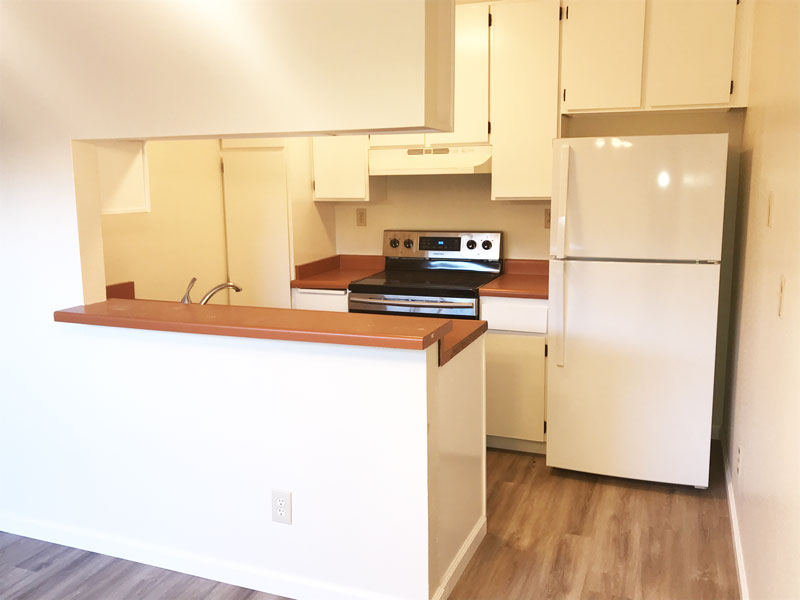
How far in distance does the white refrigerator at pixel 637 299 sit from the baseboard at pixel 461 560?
81 centimetres

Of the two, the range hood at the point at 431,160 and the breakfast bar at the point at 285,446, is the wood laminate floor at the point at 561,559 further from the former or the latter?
the range hood at the point at 431,160

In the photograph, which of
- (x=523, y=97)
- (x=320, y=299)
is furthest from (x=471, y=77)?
(x=320, y=299)

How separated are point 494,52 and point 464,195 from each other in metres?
0.86

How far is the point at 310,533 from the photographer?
7.63 ft

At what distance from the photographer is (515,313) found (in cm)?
351

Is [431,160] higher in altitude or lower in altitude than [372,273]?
higher

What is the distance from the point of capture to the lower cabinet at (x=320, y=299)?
3.86m

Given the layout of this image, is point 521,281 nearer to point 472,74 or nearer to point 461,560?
point 472,74

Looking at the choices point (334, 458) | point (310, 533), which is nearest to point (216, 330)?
point (334, 458)

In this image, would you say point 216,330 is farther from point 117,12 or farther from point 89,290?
point 117,12

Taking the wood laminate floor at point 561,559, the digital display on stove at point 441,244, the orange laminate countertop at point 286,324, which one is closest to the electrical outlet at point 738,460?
the wood laminate floor at point 561,559

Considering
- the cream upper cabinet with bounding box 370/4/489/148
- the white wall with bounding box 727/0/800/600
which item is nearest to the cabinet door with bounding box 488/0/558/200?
the cream upper cabinet with bounding box 370/4/489/148

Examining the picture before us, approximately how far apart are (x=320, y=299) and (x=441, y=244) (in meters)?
0.80

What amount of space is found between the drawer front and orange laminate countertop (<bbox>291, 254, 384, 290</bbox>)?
2.69 ft
